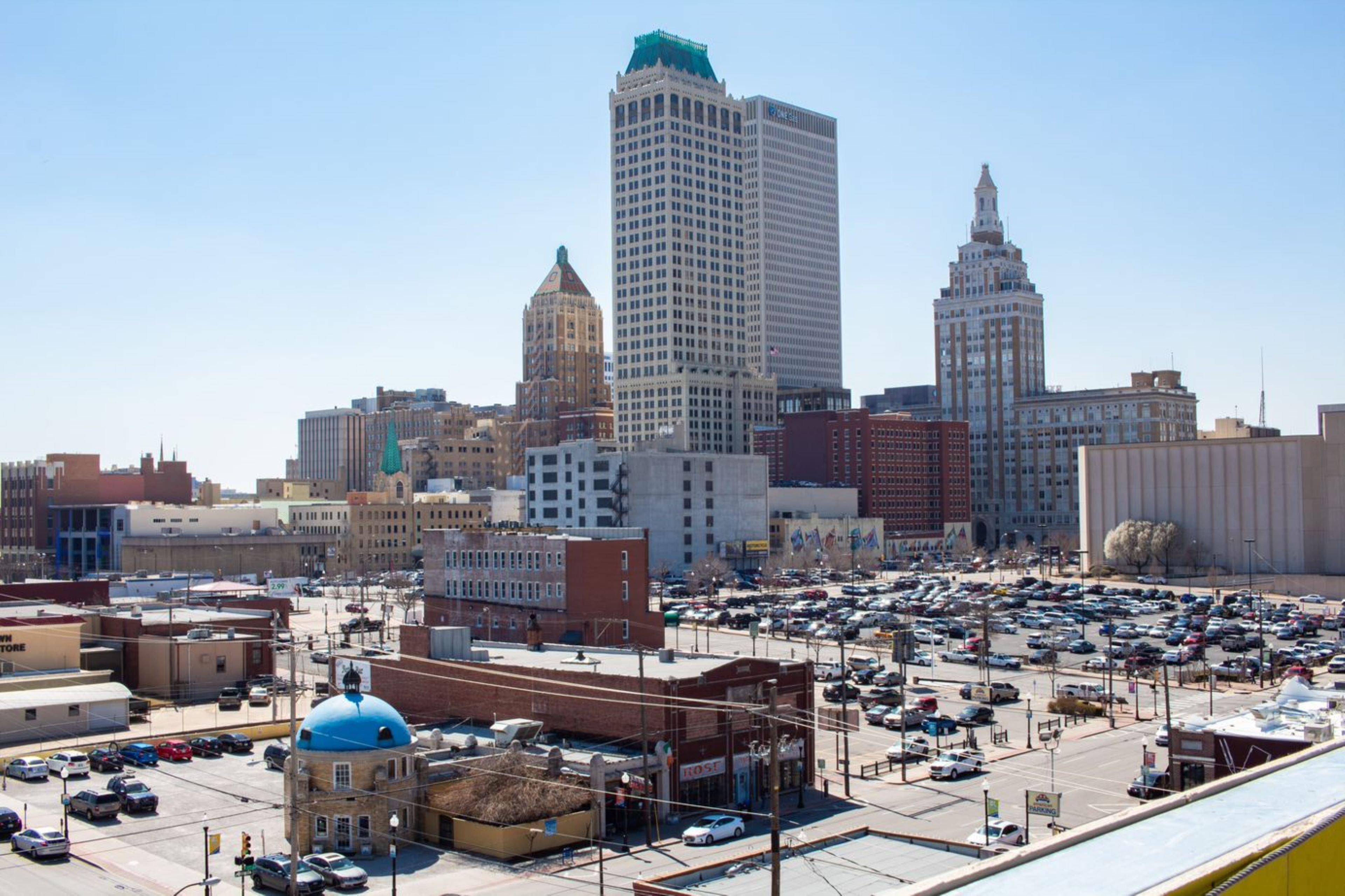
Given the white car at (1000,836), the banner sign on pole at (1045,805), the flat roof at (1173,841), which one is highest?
the flat roof at (1173,841)

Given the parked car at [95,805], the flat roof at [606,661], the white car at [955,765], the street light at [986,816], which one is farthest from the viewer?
the white car at [955,765]

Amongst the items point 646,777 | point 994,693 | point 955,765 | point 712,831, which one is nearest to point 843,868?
point 712,831

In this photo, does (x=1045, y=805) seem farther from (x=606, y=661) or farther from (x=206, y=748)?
(x=206, y=748)

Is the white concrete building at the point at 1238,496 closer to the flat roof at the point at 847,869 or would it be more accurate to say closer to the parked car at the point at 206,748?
the parked car at the point at 206,748

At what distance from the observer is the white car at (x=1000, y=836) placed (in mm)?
38531

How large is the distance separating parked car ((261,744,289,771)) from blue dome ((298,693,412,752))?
11.7m

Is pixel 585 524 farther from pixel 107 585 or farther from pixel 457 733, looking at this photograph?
pixel 457 733

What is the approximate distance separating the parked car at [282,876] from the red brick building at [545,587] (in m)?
32.0

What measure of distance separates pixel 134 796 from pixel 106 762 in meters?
8.75

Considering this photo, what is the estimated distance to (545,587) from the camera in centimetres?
7344

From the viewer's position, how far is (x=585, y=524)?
146625mm

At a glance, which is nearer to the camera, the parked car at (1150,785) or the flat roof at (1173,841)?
the flat roof at (1173,841)

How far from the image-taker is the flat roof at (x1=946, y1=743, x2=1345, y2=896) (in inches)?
611

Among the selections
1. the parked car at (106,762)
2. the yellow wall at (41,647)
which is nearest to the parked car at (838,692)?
the parked car at (106,762)
